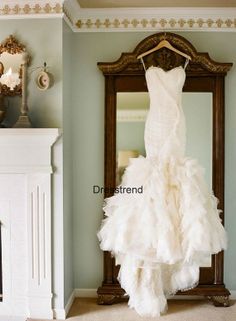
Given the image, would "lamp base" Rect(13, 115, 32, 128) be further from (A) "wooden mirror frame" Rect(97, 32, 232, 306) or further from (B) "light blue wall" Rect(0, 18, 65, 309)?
(A) "wooden mirror frame" Rect(97, 32, 232, 306)

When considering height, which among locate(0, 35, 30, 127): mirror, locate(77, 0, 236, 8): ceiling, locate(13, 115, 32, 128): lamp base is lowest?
locate(13, 115, 32, 128): lamp base

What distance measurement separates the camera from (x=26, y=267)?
3205 mm

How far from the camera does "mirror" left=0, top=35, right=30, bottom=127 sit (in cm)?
317

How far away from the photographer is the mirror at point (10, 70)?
317 cm

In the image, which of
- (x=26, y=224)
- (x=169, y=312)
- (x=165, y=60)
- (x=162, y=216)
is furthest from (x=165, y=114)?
(x=169, y=312)

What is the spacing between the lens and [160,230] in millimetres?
2945

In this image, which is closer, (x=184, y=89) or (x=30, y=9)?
(x=30, y=9)

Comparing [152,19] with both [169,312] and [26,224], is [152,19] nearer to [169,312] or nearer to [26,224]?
[26,224]

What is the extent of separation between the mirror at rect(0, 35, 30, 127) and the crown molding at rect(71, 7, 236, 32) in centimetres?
54

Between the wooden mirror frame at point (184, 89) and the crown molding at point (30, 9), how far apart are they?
0.55 m

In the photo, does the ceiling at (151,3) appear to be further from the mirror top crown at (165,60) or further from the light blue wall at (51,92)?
the light blue wall at (51,92)

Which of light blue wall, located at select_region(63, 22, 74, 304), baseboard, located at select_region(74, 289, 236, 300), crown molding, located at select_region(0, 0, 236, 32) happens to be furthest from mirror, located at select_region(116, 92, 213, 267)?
baseboard, located at select_region(74, 289, 236, 300)

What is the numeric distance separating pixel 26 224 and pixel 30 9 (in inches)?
61.1

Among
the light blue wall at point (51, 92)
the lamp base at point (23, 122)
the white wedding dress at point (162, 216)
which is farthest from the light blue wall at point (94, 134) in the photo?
the lamp base at point (23, 122)
